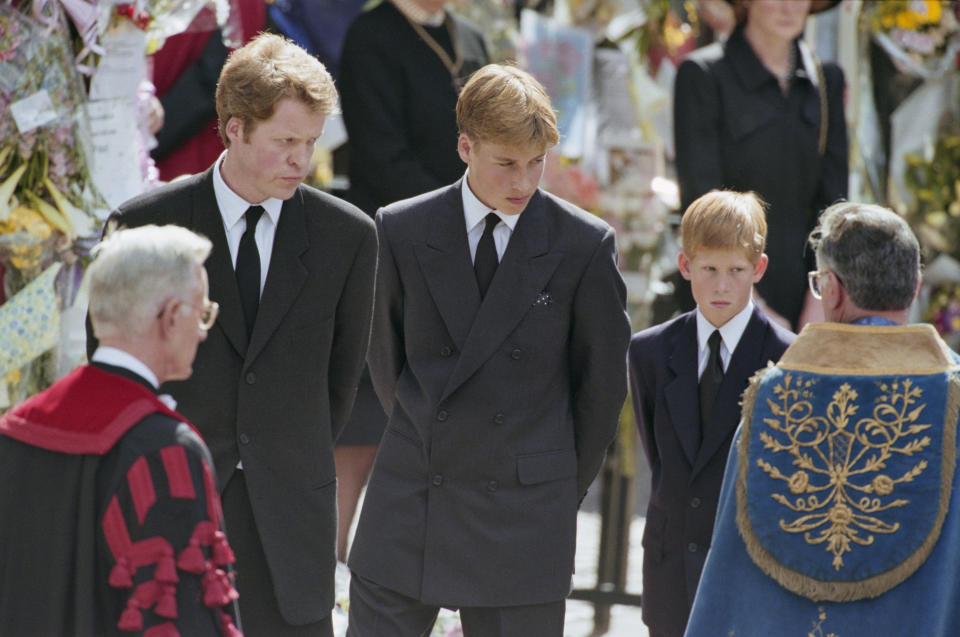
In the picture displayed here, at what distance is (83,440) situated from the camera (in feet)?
9.84

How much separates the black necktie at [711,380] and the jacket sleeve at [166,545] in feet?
6.38

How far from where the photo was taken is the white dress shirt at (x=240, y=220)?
4.10 metres

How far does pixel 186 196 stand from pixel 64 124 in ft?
4.72

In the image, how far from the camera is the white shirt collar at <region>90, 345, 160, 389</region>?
10.1 feet

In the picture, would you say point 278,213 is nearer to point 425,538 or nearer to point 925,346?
point 425,538

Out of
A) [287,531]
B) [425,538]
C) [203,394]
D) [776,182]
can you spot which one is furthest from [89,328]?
[776,182]

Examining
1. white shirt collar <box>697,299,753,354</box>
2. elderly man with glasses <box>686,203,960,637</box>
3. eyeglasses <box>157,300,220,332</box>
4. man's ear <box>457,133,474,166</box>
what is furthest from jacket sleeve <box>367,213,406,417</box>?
eyeglasses <box>157,300,220,332</box>

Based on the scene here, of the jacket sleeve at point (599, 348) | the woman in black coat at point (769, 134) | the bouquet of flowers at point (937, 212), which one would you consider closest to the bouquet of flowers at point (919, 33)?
the bouquet of flowers at point (937, 212)

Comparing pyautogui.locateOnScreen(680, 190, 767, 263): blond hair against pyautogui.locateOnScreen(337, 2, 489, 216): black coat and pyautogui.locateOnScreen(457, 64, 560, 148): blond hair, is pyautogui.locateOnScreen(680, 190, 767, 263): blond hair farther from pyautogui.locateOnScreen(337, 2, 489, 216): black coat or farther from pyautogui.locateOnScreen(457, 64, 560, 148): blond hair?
pyautogui.locateOnScreen(337, 2, 489, 216): black coat

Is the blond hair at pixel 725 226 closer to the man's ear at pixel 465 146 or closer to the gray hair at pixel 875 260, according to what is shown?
the man's ear at pixel 465 146

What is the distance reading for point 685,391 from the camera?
4645 mm

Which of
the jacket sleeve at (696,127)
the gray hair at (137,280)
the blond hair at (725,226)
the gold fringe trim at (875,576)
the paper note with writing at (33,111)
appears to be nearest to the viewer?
the gray hair at (137,280)

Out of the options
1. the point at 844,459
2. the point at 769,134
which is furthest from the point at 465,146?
the point at 769,134

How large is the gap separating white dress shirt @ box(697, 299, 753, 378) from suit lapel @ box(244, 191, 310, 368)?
4.08 ft
